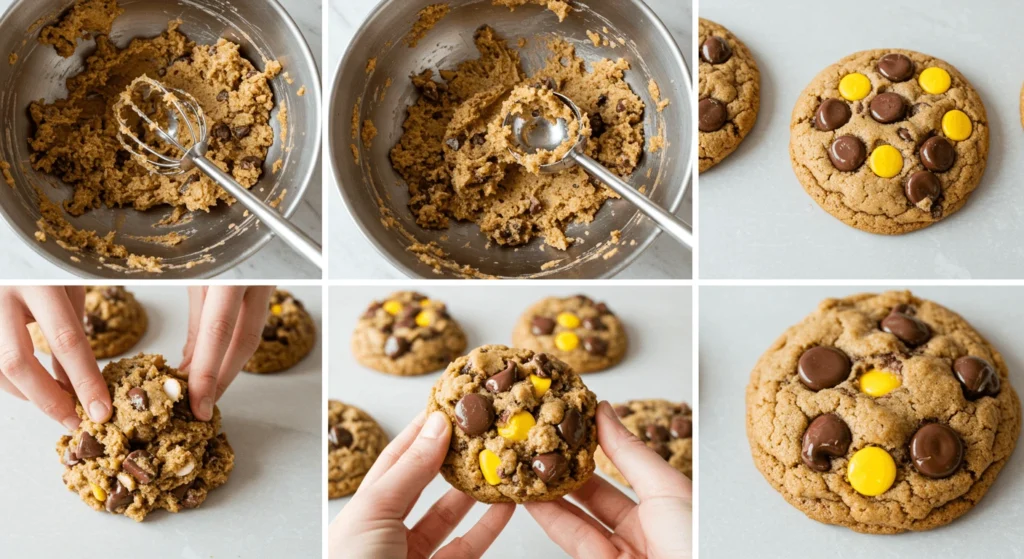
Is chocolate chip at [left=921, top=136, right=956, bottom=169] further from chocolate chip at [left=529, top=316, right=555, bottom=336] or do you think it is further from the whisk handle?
the whisk handle

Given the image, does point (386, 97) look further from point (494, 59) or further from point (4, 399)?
point (4, 399)

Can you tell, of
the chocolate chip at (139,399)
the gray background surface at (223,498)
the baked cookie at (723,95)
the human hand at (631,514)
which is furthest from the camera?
the baked cookie at (723,95)

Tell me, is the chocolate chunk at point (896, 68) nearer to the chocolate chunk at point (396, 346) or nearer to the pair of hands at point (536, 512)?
the pair of hands at point (536, 512)

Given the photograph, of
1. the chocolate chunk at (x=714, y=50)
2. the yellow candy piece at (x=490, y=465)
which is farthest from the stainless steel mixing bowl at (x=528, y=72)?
the yellow candy piece at (x=490, y=465)

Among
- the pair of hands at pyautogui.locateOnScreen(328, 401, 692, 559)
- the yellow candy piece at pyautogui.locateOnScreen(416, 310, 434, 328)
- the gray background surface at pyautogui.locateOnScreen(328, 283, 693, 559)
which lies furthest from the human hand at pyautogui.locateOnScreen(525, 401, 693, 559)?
the yellow candy piece at pyautogui.locateOnScreen(416, 310, 434, 328)

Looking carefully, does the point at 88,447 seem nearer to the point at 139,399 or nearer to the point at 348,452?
the point at 139,399

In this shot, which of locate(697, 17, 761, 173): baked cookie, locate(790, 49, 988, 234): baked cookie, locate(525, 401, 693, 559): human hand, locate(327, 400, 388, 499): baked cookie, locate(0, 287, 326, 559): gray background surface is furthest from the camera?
locate(327, 400, 388, 499): baked cookie

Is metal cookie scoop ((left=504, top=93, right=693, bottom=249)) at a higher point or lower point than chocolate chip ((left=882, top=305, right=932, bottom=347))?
higher
